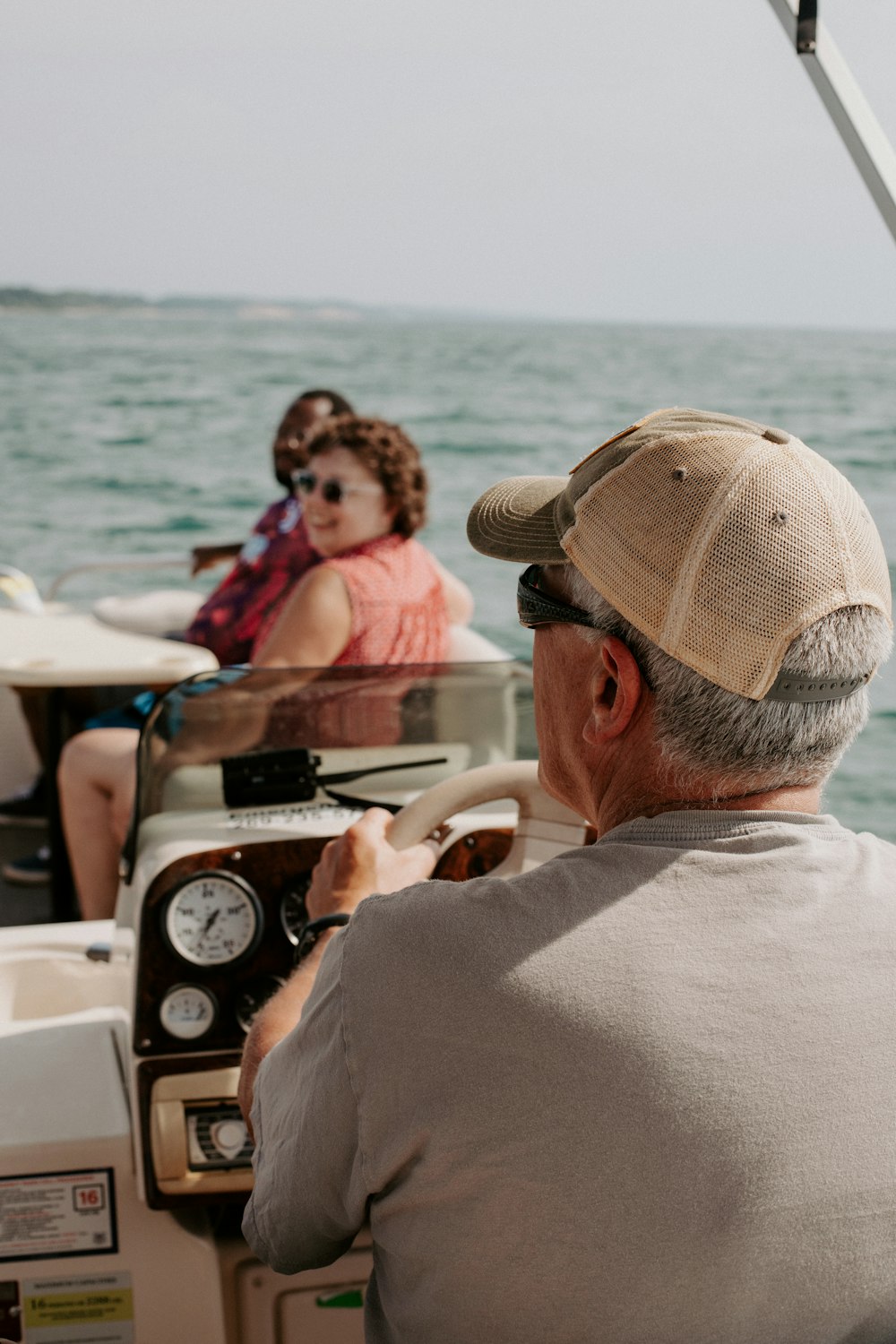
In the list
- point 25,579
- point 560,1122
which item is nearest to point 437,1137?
point 560,1122

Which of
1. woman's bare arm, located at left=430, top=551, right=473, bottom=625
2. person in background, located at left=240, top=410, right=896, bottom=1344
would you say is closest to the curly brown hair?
woman's bare arm, located at left=430, top=551, right=473, bottom=625

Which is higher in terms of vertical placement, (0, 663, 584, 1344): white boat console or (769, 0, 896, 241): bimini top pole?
(769, 0, 896, 241): bimini top pole

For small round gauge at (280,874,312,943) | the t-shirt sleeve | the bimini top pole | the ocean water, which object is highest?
the bimini top pole

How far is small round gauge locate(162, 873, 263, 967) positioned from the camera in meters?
1.64

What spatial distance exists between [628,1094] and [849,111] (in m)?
1.37

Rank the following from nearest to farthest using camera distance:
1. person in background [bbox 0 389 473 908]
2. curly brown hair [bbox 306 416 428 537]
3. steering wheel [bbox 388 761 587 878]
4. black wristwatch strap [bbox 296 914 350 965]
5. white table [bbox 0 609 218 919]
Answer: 1. black wristwatch strap [bbox 296 914 350 965]
2. steering wheel [bbox 388 761 587 878]
3. curly brown hair [bbox 306 416 428 537]
4. white table [bbox 0 609 218 919]
5. person in background [bbox 0 389 473 908]

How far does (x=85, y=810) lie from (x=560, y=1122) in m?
2.32

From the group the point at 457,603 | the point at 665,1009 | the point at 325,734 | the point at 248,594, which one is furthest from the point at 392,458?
the point at 665,1009

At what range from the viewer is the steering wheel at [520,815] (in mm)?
1449

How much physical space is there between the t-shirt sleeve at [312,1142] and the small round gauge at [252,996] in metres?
0.60

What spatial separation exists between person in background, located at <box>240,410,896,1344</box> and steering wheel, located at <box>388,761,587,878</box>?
0.42m

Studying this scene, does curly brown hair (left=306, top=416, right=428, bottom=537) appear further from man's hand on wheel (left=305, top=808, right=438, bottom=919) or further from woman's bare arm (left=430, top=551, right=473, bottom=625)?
man's hand on wheel (left=305, top=808, right=438, bottom=919)

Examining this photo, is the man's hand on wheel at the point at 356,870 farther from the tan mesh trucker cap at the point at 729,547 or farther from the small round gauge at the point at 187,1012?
the tan mesh trucker cap at the point at 729,547

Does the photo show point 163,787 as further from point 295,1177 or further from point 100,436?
point 100,436
